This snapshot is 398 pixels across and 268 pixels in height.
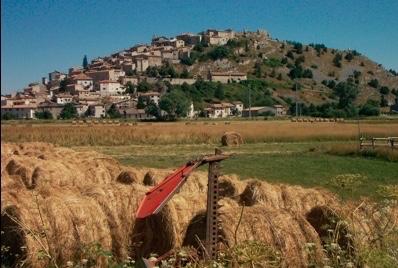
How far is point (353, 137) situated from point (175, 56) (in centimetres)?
15814

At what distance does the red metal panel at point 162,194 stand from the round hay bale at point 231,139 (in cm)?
3520

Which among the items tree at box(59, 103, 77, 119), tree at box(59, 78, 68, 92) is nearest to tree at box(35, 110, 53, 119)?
tree at box(59, 103, 77, 119)

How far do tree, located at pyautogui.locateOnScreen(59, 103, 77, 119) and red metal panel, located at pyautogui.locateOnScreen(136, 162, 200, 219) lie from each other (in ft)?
362

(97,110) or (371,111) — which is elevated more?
(97,110)

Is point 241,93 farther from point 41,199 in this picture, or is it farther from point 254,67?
point 41,199

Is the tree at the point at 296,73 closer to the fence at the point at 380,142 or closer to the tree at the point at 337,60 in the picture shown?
the tree at the point at 337,60

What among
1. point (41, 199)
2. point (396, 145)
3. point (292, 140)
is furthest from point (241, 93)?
point (41, 199)

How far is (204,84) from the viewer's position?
148 metres

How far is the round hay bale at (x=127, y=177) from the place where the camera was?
42.5 ft

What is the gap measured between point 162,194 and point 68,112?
116 m

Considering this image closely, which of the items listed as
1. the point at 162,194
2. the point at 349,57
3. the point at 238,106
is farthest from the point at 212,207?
the point at 349,57

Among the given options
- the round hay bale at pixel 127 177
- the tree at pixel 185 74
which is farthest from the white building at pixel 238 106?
the round hay bale at pixel 127 177

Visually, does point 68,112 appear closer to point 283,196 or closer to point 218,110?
point 218,110

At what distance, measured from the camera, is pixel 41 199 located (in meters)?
8.26
